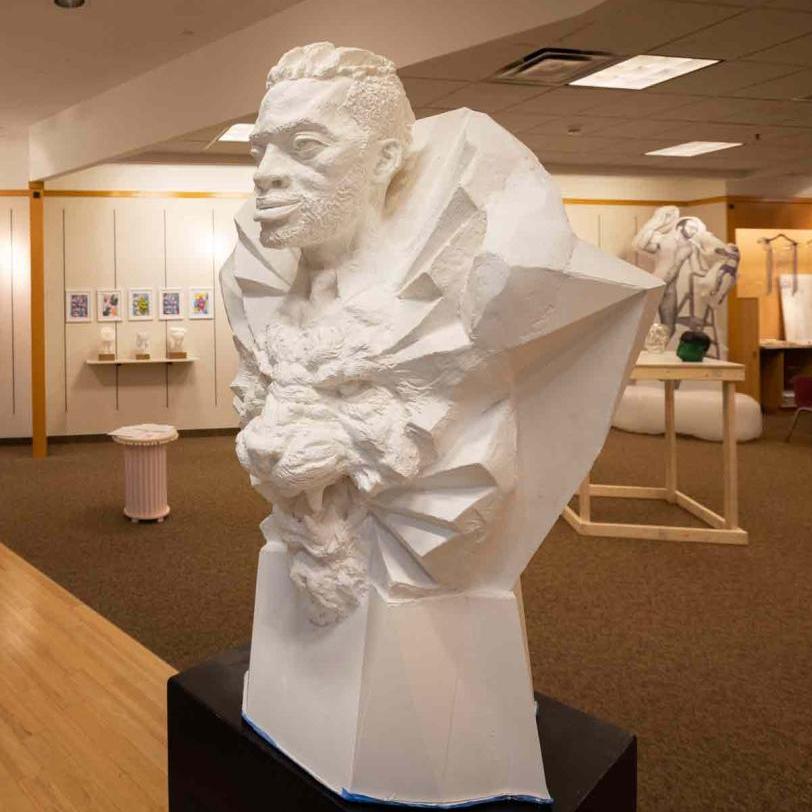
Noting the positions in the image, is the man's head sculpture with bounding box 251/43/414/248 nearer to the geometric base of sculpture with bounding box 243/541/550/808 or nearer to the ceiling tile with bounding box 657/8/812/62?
the geometric base of sculpture with bounding box 243/541/550/808

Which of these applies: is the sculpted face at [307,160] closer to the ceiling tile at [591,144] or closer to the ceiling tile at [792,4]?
the ceiling tile at [792,4]

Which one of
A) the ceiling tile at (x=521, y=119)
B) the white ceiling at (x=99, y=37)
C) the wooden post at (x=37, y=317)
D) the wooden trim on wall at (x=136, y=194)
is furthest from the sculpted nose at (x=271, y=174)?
the wooden trim on wall at (x=136, y=194)

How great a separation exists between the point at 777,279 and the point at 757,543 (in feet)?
24.2

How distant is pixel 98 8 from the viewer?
196 inches

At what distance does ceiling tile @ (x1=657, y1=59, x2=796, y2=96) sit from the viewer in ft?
17.6

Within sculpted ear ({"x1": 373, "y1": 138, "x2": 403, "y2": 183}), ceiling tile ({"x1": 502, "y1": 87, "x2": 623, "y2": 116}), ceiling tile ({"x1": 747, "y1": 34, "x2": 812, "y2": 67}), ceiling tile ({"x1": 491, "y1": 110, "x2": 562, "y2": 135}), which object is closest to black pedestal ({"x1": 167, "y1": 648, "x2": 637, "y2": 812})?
sculpted ear ({"x1": 373, "y1": 138, "x2": 403, "y2": 183})

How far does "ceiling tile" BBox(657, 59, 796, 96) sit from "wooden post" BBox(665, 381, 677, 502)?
1.94 meters

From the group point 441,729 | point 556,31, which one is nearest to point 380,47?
point 556,31

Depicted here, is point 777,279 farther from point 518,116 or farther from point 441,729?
point 441,729

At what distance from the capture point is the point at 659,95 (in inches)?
243

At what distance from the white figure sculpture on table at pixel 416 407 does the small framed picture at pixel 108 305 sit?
25.8 ft

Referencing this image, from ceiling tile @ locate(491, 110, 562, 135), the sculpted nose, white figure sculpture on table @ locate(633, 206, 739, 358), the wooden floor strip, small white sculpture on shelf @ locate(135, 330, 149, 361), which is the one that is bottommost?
the wooden floor strip

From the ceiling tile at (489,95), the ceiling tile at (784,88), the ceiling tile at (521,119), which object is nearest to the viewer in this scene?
the ceiling tile at (784,88)

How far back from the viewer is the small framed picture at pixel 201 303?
9406mm
